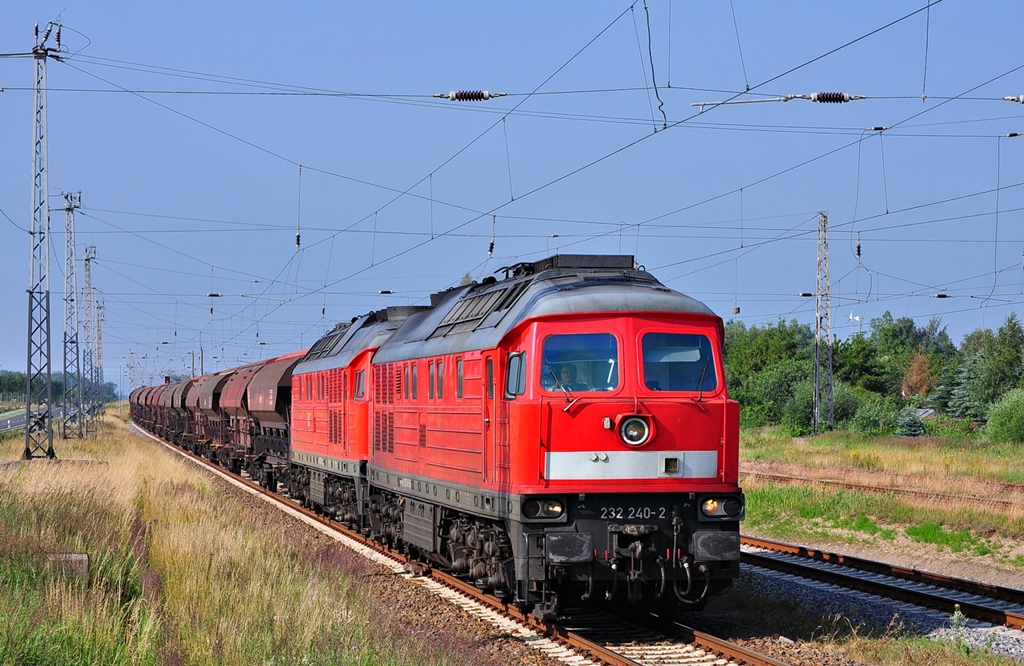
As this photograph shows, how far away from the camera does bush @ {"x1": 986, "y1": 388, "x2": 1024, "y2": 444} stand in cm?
4238

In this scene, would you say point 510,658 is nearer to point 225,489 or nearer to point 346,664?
point 346,664

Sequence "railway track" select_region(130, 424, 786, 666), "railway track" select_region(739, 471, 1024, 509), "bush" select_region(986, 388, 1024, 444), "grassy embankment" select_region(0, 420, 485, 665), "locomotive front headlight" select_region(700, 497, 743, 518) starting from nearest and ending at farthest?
"grassy embankment" select_region(0, 420, 485, 665) → "railway track" select_region(130, 424, 786, 666) → "locomotive front headlight" select_region(700, 497, 743, 518) → "railway track" select_region(739, 471, 1024, 509) → "bush" select_region(986, 388, 1024, 444)

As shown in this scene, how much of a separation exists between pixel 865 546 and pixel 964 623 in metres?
8.92

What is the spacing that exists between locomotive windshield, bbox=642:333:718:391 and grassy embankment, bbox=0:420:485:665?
11.6 ft

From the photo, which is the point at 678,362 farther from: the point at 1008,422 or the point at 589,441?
the point at 1008,422

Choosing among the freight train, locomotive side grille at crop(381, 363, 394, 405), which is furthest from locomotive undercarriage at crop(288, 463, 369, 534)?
the freight train

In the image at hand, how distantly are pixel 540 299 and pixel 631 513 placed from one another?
2.44 m

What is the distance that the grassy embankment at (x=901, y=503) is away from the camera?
1984 centimetres

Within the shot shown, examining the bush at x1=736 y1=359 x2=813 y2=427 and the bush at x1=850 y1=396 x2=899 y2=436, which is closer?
the bush at x1=850 y1=396 x2=899 y2=436

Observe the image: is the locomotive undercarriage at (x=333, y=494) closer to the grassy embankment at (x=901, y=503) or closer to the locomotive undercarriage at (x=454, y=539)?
the locomotive undercarriage at (x=454, y=539)

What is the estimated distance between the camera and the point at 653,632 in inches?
480

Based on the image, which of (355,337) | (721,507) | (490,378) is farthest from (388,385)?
(721,507)

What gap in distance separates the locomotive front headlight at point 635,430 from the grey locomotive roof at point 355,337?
9208 mm

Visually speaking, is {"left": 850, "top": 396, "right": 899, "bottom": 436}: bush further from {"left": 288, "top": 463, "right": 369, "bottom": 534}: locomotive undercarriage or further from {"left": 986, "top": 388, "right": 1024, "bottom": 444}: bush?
{"left": 288, "top": 463, "right": 369, "bottom": 534}: locomotive undercarriage
